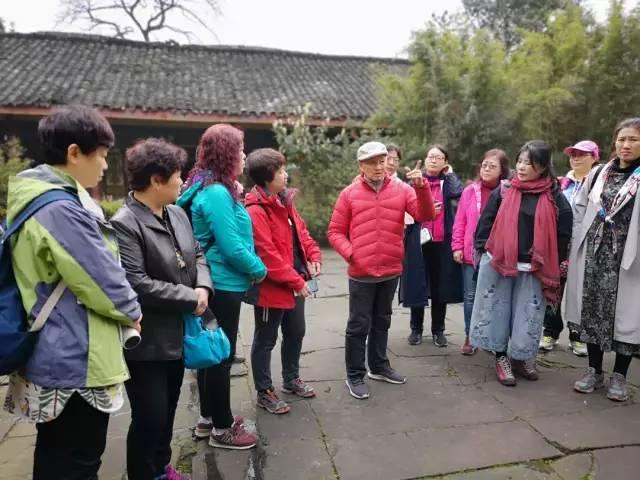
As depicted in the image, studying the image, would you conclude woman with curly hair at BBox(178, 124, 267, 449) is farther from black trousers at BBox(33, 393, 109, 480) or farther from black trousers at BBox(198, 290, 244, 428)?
black trousers at BBox(33, 393, 109, 480)

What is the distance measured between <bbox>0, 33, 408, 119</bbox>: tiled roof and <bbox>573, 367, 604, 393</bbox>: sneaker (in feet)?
27.1

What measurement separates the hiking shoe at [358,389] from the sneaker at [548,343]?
169 centimetres

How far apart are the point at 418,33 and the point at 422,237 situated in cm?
617

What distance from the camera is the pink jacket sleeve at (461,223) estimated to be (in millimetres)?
3635

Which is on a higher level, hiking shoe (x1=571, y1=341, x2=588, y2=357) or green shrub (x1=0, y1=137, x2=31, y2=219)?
green shrub (x1=0, y1=137, x2=31, y2=219)

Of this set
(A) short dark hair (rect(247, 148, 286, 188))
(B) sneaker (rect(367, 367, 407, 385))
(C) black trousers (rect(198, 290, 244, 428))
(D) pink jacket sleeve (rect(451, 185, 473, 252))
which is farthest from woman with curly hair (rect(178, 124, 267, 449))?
(D) pink jacket sleeve (rect(451, 185, 473, 252))

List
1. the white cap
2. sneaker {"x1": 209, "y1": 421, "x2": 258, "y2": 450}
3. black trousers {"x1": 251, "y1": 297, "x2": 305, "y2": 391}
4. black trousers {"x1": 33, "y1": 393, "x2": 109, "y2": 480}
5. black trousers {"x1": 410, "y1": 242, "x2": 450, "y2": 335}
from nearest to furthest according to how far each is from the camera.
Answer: black trousers {"x1": 33, "y1": 393, "x2": 109, "y2": 480}
sneaker {"x1": 209, "y1": 421, "x2": 258, "y2": 450}
black trousers {"x1": 251, "y1": 297, "x2": 305, "y2": 391}
the white cap
black trousers {"x1": 410, "y1": 242, "x2": 450, "y2": 335}

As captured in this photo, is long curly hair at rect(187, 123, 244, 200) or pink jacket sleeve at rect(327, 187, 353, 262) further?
pink jacket sleeve at rect(327, 187, 353, 262)

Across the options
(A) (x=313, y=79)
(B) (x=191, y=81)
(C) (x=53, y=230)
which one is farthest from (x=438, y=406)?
(A) (x=313, y=79)

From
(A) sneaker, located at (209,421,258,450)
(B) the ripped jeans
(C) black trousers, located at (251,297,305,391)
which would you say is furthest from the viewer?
(B) the ripped jeans

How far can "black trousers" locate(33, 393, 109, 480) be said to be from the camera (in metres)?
1.53

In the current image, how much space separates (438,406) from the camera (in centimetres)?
290

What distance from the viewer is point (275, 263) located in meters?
2.63

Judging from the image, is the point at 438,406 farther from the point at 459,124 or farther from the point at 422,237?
the point at 459,124
